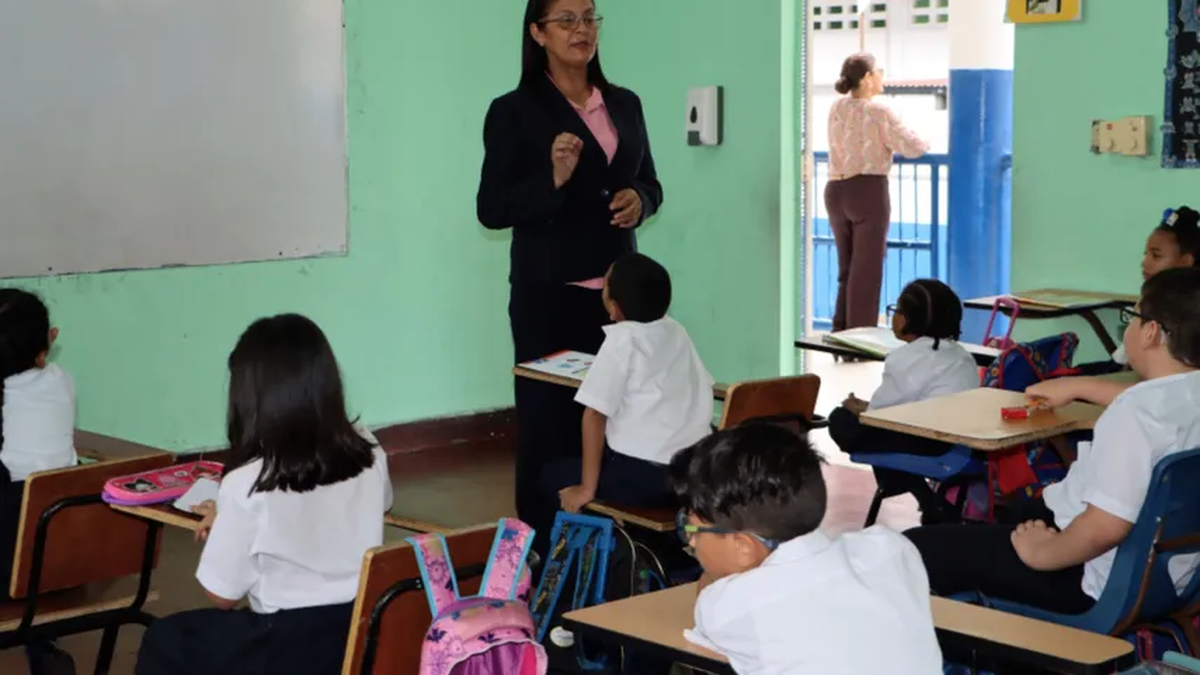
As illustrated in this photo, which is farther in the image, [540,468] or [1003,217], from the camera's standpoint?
[1003,217]

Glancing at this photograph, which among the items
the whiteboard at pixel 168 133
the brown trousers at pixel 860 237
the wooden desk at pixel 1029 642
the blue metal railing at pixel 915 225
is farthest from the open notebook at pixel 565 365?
the blue metal railing at pixel 915 225

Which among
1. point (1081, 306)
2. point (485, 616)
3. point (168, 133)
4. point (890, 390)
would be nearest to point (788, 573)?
point (485, 616)

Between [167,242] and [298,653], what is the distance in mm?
3382

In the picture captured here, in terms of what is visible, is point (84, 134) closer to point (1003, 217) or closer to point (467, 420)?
point (467, 420)

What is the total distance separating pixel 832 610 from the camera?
2.16m

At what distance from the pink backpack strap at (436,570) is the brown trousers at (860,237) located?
19.4 feet

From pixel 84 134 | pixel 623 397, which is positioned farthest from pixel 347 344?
pixel 623 397

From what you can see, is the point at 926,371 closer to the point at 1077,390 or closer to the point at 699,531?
the point at 1077,390

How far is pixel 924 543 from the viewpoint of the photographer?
3.41 metres

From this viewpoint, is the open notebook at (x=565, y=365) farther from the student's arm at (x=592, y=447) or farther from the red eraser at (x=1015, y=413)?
the red eraser at (x=1015, y=413)

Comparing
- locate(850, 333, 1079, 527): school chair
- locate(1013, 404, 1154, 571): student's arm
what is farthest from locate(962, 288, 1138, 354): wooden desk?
locate(1013, 404, 1154, 571): student's arm

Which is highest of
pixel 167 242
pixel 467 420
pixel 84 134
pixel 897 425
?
pixel 84 134

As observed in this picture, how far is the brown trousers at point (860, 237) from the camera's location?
8359 millimetres

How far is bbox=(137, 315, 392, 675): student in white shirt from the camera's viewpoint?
286cm
